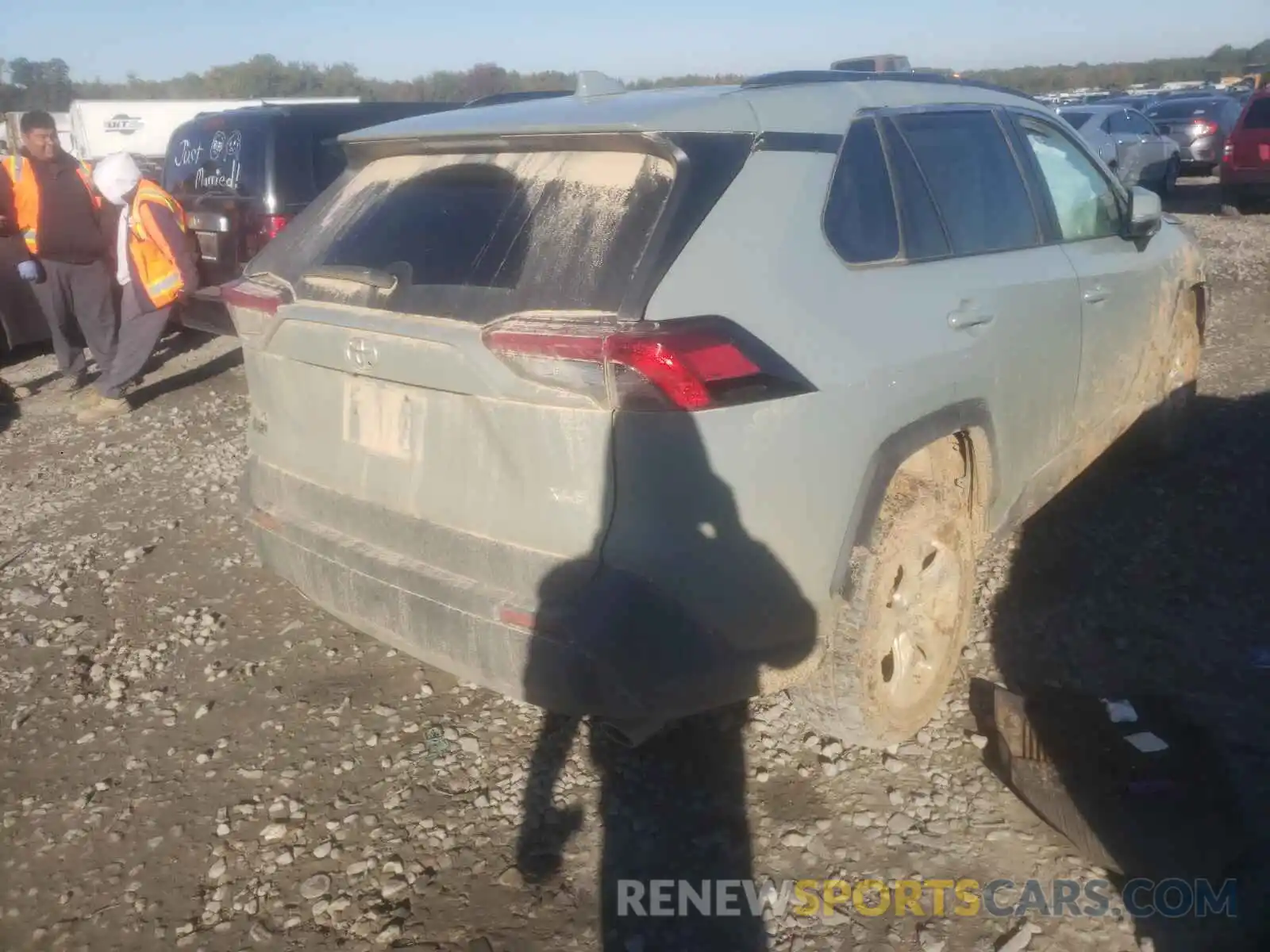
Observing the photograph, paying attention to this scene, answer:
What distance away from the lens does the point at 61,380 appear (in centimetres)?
855

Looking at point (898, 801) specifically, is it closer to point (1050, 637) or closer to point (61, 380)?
point (1050, 637)

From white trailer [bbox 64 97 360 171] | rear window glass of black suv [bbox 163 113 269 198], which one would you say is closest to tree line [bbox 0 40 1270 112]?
white trailer [bbox 64 97 360 171]

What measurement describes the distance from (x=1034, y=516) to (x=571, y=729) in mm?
2626

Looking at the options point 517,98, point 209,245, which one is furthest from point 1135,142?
point 209,245

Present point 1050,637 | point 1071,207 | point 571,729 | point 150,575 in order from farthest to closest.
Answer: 1. point 150,575
2. point 1071,207
3. point 1050,637
4. point 571,729

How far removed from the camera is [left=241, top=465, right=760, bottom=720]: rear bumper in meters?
2.46

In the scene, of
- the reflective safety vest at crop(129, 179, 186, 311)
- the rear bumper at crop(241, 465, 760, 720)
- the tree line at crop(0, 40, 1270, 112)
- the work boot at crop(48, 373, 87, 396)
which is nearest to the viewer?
the rear bumper at crop(241, 465, 760, 720)

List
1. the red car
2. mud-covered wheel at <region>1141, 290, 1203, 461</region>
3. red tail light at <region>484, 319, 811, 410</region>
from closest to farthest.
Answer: red tail light at <region>484, 319, 811, 410</region> → mud-covered wheel at <region>1141, 290, 1203, 461</region> → the red car

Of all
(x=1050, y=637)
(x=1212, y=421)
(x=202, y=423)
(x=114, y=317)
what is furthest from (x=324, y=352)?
(x=114, y=317)

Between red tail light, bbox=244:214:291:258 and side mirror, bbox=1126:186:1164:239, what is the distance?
5743 mm

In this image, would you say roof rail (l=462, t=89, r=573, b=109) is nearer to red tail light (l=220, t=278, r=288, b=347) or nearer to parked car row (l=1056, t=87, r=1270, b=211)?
red tail light (l=220, t=278, r=288, b=347)

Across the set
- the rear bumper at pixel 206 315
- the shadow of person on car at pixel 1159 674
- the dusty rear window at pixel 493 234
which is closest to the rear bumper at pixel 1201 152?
the shadow of person on car at pixel 1159 674

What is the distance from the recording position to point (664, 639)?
2.48 m

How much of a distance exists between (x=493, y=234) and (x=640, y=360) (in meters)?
0.68
